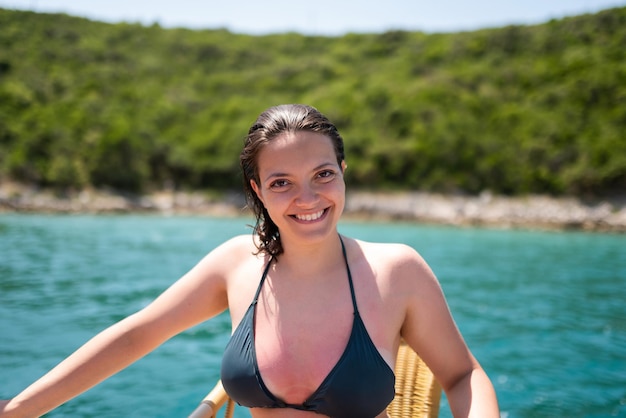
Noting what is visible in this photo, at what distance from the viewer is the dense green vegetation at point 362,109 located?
35.5m

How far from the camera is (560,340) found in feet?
21.1

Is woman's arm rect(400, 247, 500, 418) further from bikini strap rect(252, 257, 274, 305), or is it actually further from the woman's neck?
bikini strap rect(252, 257, 274, 305)

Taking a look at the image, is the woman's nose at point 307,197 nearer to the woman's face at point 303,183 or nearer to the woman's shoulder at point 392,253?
the woman's face at point 303,183

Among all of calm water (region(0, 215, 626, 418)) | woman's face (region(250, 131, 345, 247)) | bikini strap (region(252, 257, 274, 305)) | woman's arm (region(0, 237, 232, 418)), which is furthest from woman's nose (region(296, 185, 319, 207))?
calm water (region(0, 215, 626, 418))

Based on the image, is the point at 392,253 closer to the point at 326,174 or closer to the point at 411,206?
the point at 326,174

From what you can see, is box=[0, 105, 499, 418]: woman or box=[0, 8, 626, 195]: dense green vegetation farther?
box=[0, 8, 626, 195]: dense green vegetation

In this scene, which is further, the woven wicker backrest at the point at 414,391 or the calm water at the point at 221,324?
the calm water at the point at 221,324

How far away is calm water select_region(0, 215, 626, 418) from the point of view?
4.47 m

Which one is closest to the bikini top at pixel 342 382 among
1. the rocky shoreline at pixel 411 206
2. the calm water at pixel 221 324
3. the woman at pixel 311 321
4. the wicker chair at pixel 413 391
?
the woman at pixel 311 321

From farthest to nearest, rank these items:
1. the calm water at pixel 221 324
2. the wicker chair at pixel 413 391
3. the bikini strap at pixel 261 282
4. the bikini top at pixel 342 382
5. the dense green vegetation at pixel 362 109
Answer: the dense green vegetation at pixel 362 109
the calm water at pixel 221 324
the wicker chair at pixel 413 391
the bikini strap at pixel 261 282
the bikini top at pixel 342 382

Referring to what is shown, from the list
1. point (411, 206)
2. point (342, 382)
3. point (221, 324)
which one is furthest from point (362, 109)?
point (342, 382)

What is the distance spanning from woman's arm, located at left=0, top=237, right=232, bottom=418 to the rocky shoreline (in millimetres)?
32153

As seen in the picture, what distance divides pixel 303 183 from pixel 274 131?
177 mm

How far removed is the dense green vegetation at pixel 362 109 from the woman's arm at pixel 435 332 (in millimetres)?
35240
